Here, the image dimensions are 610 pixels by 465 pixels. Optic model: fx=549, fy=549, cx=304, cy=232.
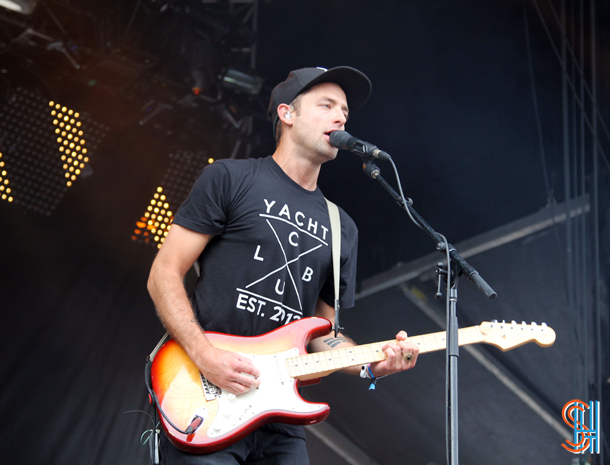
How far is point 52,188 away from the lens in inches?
196

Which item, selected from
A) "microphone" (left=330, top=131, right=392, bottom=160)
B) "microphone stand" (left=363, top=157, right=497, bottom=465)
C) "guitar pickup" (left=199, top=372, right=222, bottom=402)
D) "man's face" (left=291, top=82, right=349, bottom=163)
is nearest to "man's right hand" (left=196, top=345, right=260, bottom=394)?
"guitar pickup" (left=199, top=372, right=222, bottom=402)

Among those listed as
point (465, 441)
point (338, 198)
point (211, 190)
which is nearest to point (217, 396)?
point (211, 190)

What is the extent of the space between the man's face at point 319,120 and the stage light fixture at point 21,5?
120 inches

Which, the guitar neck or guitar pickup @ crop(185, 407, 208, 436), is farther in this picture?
the guitar neck

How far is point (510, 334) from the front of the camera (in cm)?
231

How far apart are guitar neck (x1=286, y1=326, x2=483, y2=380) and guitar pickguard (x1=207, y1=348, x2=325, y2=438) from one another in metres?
0.07

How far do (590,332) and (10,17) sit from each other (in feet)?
17.6

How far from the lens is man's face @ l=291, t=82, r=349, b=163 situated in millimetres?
2617

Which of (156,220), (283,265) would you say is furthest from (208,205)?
(156,220)

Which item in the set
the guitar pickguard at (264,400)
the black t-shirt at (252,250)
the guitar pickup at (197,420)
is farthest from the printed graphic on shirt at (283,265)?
the guitar pickup at (197,420)

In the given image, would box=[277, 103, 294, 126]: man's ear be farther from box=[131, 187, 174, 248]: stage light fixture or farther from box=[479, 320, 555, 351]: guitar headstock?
box=[131, 187, 174, 248]: stage light fixture

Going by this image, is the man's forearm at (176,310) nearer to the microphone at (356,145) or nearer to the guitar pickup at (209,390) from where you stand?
the guitar pickup at (209,390)

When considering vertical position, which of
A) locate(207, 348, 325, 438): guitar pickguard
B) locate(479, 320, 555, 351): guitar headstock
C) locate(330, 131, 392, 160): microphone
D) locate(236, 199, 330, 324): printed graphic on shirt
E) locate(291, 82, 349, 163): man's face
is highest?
locate(291, 82, 349, 163): man's face

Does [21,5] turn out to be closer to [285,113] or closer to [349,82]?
[285,113]
